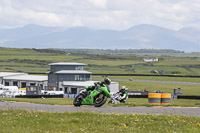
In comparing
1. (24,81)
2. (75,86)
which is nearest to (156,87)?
(75,86)

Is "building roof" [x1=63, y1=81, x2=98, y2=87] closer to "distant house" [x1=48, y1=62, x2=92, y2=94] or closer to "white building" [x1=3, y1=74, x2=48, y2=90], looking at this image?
"distant house" [x1=48, y1=62, x2=92, y2=94]

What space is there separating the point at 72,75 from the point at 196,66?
10405cm

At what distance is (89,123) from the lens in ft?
51.5

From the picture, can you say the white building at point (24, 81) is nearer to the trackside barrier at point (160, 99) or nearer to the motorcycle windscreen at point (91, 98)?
the trackside barrier at point (160, 99)

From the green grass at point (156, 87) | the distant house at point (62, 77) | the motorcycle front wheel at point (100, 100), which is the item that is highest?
the distant house at point (62, 77)

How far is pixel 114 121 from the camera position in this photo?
1620 cm

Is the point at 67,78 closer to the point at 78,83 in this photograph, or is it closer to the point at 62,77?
the point at 62,77

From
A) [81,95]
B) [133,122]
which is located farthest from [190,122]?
[81,95]

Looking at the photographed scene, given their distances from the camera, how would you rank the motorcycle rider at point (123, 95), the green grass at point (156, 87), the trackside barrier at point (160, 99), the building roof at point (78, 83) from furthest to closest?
the green grass at point (156, 87) < the building roof at point (78, 83) < the trackside barrier at point (160, 99) < the motorcycle rider at point (123, 95)

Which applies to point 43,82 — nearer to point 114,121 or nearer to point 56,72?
point 56,72

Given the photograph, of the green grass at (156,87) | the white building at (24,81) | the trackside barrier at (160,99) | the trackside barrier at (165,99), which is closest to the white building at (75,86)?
the white building at (24,81)

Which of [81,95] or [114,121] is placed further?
[81,95]

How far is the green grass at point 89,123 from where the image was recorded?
46.9 feet

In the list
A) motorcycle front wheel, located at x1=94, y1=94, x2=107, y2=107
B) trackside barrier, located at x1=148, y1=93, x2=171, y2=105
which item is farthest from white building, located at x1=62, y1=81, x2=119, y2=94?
motorcycle front wheel, located at x1=94, y1=94, x2=107, y2=107
